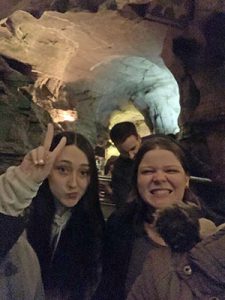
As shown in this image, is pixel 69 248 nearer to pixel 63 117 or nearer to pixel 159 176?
pixel 159 176

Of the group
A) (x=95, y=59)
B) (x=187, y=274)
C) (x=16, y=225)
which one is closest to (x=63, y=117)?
(x=16, y=225)

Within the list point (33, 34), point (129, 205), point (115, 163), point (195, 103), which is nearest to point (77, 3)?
point (33, 34)

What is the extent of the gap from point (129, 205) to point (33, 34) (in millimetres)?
2264

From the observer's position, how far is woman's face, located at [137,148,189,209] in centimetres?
99

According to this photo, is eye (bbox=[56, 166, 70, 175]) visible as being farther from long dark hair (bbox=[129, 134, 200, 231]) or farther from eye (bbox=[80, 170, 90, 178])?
long dark hair (bbox=[129, 134, 200, 231])

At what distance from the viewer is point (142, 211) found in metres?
1.01

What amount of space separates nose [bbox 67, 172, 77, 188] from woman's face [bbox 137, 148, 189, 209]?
5.2 inches

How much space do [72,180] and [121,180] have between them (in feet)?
0.51

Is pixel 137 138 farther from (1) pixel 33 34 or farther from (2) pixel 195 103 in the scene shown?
(1) pixel 33 34

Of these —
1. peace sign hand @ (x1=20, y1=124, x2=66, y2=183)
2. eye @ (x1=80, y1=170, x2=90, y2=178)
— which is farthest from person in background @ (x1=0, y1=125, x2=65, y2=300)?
eye @ (x1=80, y1=170, x2=90, y2=178)

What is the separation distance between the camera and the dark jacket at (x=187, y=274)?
34.1 inches

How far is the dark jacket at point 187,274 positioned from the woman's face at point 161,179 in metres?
0.10

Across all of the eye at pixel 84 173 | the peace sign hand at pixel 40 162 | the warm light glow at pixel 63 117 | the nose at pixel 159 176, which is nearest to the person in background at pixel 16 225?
the peace sign hand at pixel 40 162

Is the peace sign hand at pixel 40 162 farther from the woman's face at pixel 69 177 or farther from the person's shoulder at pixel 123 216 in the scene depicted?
the person's shoulder at pixel 123 216
